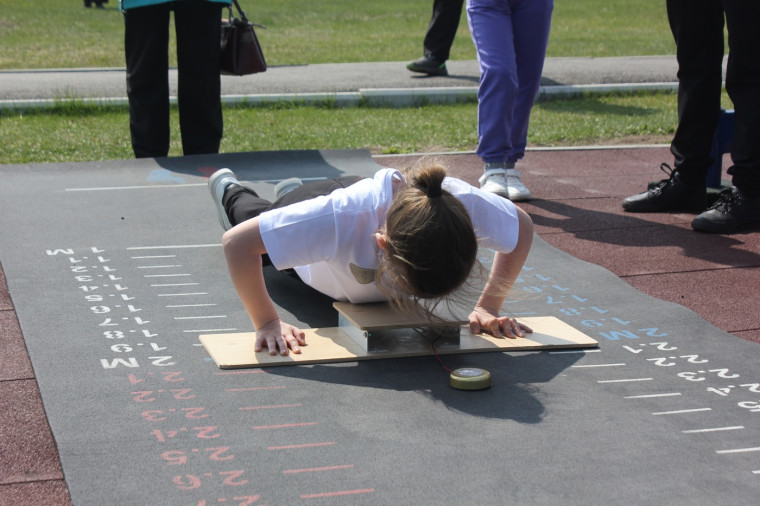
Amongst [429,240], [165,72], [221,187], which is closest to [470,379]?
[429,240]

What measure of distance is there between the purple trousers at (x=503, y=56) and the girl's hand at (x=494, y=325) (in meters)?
2.08

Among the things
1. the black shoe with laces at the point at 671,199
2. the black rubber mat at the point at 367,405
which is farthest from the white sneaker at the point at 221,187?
the black shoe with laces at the point at 671,199

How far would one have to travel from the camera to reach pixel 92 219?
14.8 feet

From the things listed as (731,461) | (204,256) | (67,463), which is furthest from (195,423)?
(204,256)

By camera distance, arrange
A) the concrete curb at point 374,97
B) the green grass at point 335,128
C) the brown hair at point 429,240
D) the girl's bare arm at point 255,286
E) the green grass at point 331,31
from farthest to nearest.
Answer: the green grass at point 331,31, the concrete curb at point 374,97, the green grass at point 335,128, the girl's bare arm at point 255,286, the brown hair at point 429,240

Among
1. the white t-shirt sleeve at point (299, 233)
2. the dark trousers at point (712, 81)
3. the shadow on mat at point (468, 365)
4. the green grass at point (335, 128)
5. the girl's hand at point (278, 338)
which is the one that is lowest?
the shadow on mat at point (468, 365)

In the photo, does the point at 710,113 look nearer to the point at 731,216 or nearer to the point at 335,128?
the point at 731,216

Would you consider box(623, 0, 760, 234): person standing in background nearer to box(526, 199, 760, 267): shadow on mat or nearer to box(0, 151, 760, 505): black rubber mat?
box(526, 199, 760, 267): shadow on mat

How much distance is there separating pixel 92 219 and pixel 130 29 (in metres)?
1.64

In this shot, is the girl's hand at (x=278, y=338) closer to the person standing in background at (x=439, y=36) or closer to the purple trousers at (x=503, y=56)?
the purple trousers at (x=503, y=56)

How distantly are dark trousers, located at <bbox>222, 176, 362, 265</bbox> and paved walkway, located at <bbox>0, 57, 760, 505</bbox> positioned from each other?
861 mm

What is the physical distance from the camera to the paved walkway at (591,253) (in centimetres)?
229

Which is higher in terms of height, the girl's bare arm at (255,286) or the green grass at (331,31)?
the green grass at (331,31)

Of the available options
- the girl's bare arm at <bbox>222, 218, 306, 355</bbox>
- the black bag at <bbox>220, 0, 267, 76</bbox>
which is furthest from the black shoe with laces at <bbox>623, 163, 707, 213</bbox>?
the girl's bare arm at <bbox>222, 218, 306, 355</bbox>
